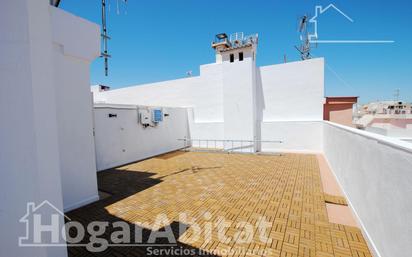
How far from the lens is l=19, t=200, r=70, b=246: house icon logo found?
1.75 metres

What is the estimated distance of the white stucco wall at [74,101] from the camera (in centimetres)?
351

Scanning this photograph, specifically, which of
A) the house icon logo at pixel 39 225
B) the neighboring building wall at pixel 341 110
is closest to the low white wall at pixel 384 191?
the house icon logo at pixel 39 225

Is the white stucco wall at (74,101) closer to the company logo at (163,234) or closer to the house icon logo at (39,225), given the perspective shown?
the company logo at (163,234)

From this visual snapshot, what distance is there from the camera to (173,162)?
7.73 m

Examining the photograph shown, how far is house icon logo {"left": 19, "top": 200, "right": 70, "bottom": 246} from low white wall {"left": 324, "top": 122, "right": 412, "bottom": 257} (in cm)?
317

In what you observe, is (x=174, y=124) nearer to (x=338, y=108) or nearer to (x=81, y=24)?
(x=81, y=24)

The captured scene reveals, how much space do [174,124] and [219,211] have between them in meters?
7.43

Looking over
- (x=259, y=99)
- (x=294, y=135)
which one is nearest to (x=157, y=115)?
(x=259, y=99)

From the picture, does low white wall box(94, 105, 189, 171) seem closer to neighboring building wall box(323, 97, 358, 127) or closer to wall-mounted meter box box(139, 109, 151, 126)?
wall-mounted meter box box(139, 109, 151, 126)

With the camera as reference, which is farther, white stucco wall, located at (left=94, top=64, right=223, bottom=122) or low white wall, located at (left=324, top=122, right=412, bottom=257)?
white stucco wall, located at (left=94, top=64, right=223, bottom=122)

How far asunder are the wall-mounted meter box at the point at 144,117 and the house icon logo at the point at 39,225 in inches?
254

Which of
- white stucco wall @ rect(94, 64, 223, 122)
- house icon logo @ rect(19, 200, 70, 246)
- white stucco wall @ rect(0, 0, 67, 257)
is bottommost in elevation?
house icon logo @ rect(19, 200, 70, 246)

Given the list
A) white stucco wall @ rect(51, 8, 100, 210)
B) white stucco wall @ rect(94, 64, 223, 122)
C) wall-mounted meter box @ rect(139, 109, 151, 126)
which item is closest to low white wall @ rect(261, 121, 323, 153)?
white stucco wall @ rect(94, 64, 223, 122)

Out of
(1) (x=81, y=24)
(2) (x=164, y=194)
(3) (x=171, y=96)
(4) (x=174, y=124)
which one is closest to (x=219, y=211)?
(2) (x=164, y=194)
